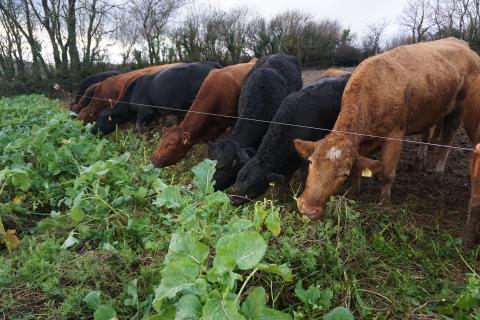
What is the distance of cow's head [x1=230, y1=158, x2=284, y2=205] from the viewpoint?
14.8ft

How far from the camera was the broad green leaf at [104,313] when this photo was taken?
7.34ft

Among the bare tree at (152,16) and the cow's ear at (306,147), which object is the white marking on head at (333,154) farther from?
the bare tree at (152,16)

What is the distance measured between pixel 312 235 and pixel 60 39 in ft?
95.9

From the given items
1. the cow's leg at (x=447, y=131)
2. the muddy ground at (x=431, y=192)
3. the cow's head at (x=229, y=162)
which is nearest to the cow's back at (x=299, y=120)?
the cow's head at (x=229, y=162)

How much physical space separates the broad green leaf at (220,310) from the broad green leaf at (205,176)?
131 centimetres

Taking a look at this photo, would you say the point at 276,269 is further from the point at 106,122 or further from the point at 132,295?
the point at 106,122

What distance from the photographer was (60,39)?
27.6 metres

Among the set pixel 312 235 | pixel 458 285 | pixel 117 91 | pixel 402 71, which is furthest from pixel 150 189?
pixel 117 91

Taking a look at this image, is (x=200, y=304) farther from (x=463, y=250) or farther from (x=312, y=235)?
(x=463, y=250)

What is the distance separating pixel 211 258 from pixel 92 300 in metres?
0.76

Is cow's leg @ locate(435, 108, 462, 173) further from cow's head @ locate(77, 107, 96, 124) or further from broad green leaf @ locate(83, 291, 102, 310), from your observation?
cow's head @ locate(77, 107, 96, 124)

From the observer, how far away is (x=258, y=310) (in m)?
1.89

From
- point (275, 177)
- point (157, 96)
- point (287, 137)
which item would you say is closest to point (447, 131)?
point (287, 137)

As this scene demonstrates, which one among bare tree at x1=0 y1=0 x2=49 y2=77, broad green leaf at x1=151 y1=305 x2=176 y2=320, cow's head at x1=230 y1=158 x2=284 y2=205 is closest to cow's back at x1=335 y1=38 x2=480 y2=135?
cow's head at x1=230 y1=158 x2=284 y2=205
